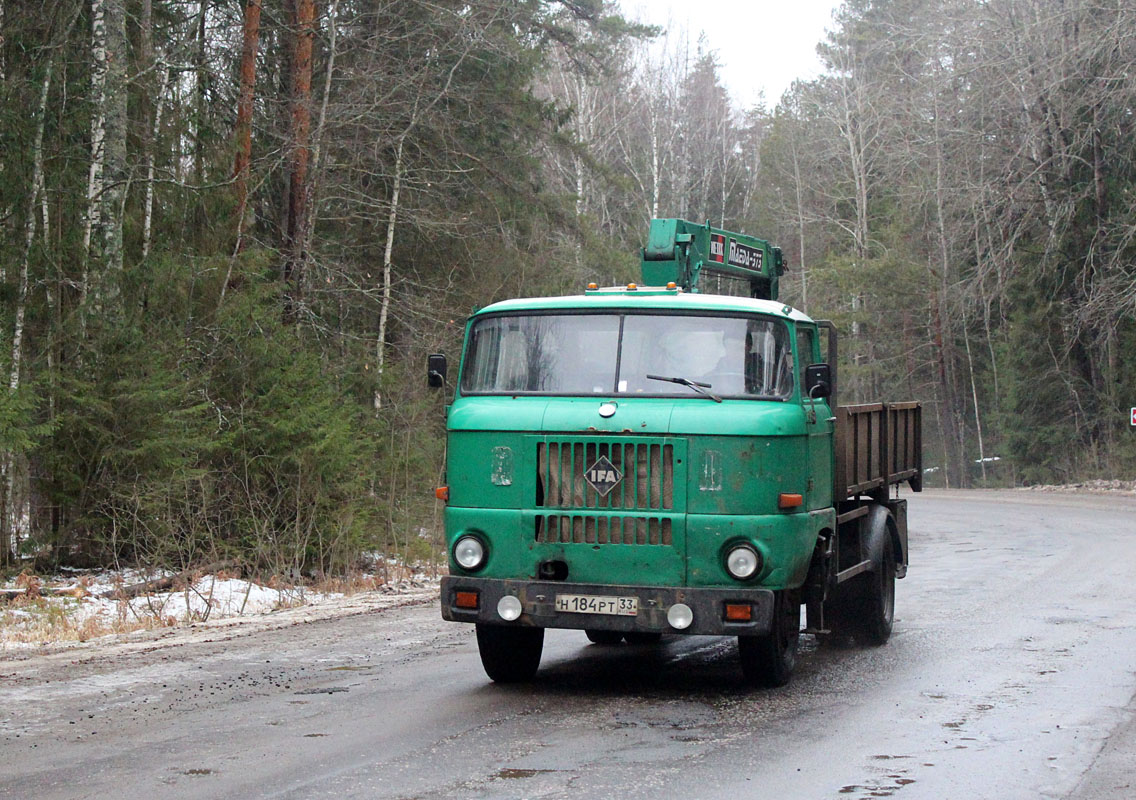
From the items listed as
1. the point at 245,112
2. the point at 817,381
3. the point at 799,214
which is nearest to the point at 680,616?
the point at 817,381

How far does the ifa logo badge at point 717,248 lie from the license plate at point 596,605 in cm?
564

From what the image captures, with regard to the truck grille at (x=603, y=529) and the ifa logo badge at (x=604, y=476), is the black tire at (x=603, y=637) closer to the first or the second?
the truck grille at (x=603, y=529)

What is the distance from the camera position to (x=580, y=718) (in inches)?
311

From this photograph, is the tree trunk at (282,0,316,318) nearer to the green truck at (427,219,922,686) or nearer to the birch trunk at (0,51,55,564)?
the birch trunk at (0,51,55,564)

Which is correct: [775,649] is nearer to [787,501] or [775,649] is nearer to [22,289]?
[787,501]

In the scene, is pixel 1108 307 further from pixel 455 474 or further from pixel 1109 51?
pixel 455 474

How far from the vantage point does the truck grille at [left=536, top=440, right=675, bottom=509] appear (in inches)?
327

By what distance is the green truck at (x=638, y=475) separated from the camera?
325 inches

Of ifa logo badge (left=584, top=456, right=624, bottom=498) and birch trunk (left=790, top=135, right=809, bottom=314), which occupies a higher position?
birch trunk (left=790, top=135, right=809, bottom=314)

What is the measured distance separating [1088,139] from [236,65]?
74.1ft

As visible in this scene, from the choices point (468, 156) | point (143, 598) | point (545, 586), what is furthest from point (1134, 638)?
point (468, 156)

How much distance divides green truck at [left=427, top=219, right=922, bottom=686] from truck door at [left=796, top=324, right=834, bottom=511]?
2 cm

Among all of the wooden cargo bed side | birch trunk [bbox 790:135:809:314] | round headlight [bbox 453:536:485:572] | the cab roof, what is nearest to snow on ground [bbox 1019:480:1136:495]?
birch trunk [bbox 790:135:809:314]

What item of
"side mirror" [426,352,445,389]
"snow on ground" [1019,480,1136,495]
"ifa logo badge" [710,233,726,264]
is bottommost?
"snow on ground" [1019,480,1136,495]
